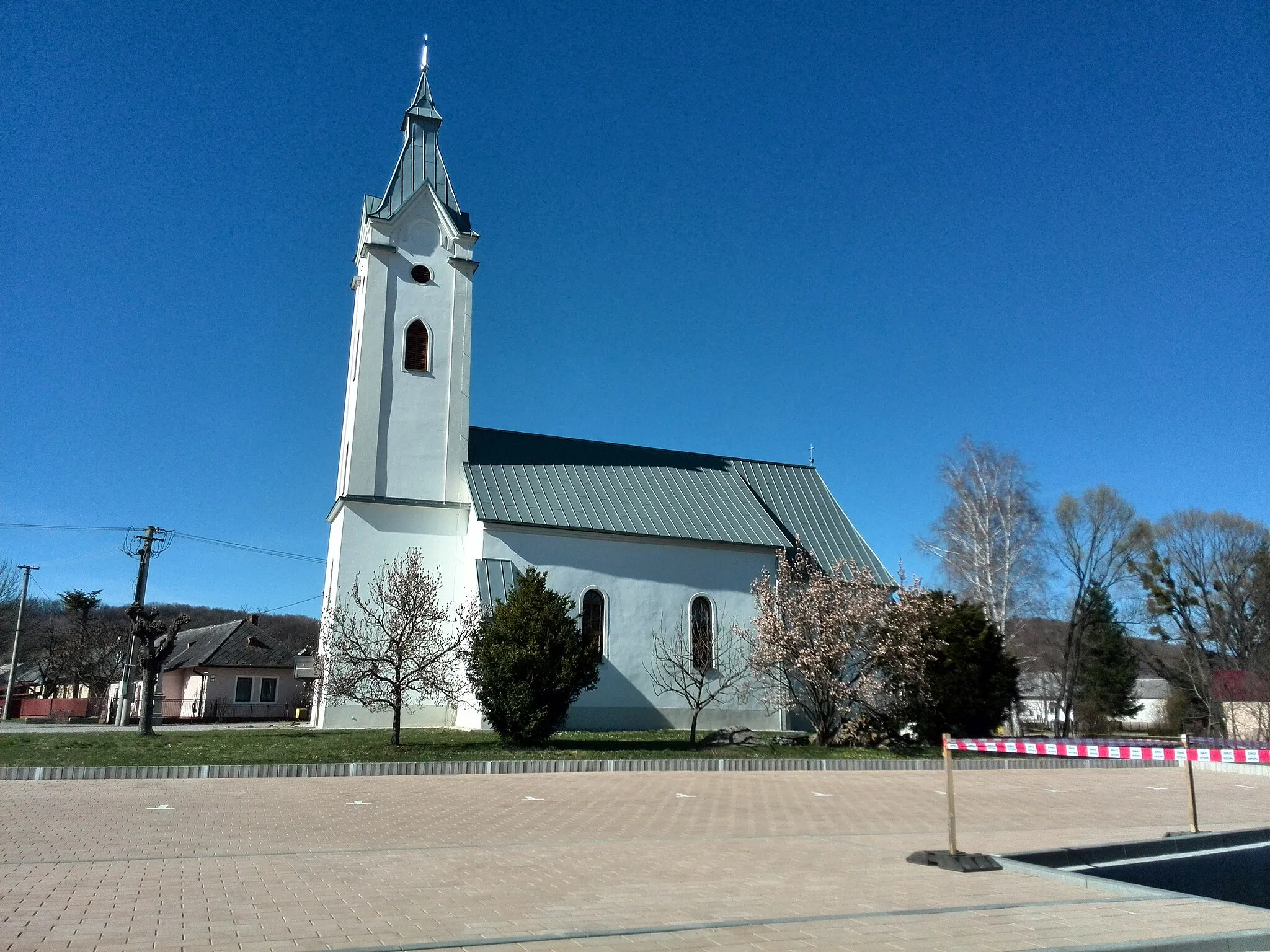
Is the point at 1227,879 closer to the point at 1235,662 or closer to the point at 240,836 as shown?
the point at 240,836

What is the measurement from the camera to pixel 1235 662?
42.7 metres

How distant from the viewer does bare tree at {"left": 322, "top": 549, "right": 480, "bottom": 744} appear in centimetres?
2228

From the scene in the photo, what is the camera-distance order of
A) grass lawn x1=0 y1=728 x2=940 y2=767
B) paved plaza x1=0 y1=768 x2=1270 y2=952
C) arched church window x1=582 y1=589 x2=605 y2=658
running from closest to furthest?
paved plaza x1=0 y1=768 x2=1270 y2=952 → grass lawn x1=0 y1=728 x2=940 y2=767 → arched church window x1=582 y1=589 x2=605 y2=658

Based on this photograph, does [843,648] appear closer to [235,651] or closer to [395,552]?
[395,552]

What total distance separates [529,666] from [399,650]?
325 centimetres

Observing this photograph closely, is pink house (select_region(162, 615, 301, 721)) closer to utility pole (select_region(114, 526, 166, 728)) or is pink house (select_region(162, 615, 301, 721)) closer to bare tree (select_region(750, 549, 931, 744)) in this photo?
utility pole (select_region(114, 526, 166, 728))

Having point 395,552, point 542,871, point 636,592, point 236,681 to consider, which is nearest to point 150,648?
point 395,552

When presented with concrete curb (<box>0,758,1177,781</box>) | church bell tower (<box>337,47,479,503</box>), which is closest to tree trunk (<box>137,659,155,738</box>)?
church bell tower (<box>337,47,479,503</box>)

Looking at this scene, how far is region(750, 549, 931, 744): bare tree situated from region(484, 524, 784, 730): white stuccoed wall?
14.9 ft

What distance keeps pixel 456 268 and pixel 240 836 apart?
973 inches

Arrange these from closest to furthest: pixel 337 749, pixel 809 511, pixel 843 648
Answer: pixel 337 749 < pixel 843 648 < pixel 809 511

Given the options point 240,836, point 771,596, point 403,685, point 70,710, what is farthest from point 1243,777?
point 70,710

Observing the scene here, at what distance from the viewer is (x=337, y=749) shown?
66.8 ft

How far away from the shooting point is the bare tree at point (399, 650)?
22281mm
